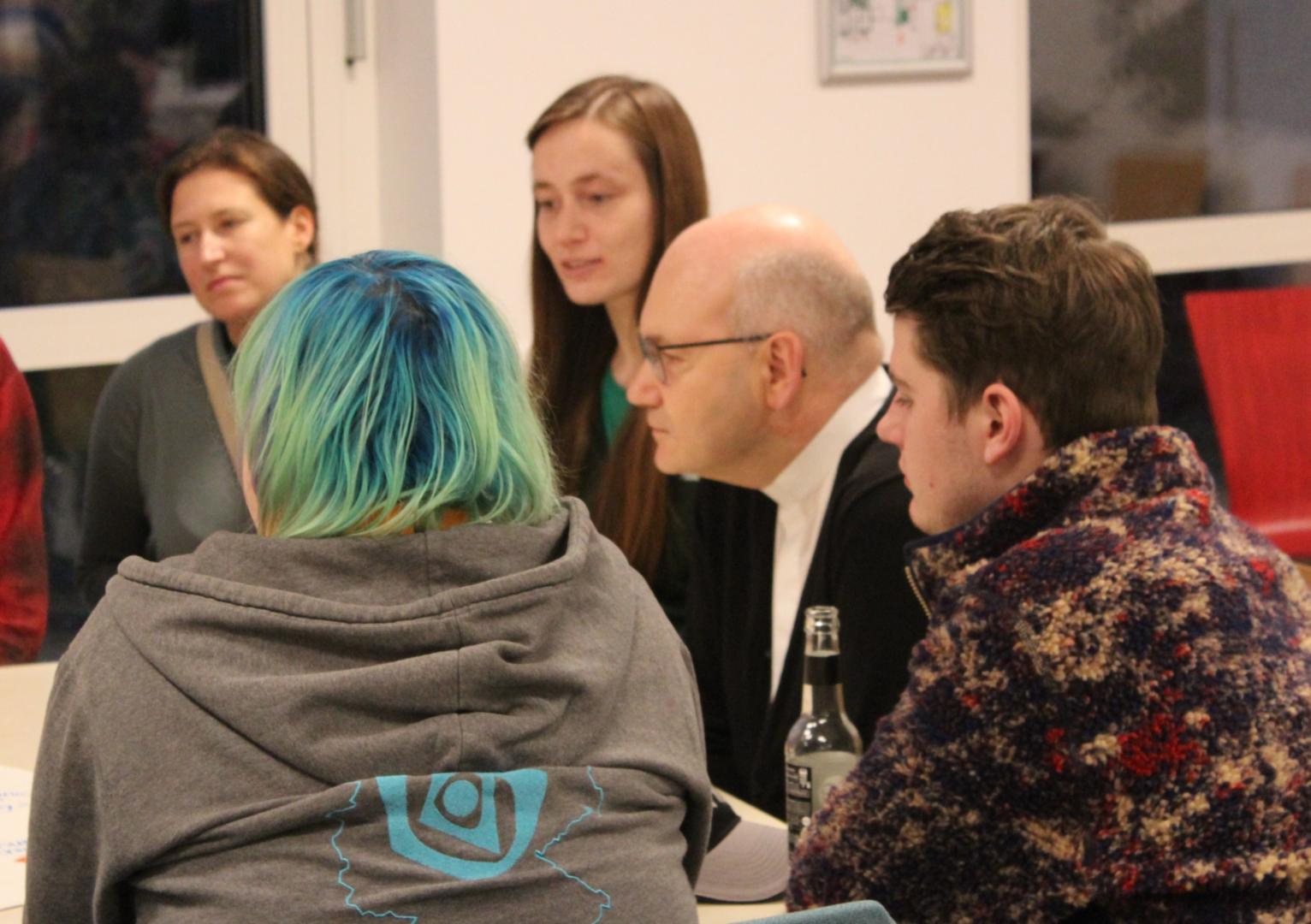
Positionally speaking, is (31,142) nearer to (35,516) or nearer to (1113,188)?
(35,516)

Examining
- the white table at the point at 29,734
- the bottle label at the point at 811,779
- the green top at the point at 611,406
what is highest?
the green top at the point at 611,406

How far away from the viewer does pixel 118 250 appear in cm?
379

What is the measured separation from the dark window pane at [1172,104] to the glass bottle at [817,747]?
3.13m

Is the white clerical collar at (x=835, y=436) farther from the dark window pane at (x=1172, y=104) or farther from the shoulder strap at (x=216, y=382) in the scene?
the dark window pane at (x=1172, y=104)

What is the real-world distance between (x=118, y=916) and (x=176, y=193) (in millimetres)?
2015

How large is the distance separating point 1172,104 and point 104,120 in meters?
2.76

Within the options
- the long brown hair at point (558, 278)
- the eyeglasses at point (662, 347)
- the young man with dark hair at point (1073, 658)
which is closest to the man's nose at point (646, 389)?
the eyeglasses at point (662, 347)

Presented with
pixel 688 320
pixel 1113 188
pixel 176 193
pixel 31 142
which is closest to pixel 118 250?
pixel 31 142

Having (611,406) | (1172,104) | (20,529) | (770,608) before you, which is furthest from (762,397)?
(1172,104)

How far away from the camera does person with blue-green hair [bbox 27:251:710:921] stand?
1142mm

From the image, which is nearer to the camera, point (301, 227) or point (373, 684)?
point (373, 684)

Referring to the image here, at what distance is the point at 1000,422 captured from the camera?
4.89ft

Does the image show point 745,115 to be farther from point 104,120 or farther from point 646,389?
point 646,389

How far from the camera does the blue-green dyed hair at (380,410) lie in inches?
48.1
